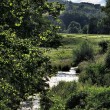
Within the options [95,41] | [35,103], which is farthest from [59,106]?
[95,41]

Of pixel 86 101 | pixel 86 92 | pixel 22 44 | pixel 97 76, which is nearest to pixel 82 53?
pixel 97 76

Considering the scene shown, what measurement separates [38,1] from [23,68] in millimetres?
2694

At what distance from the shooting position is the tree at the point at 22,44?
404 inches

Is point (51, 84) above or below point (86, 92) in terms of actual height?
below

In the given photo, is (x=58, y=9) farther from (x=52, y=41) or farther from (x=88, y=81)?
(x=88, y=81)

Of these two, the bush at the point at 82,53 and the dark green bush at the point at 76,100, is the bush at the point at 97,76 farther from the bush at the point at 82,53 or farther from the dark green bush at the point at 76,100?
the bush at the point at 82,53

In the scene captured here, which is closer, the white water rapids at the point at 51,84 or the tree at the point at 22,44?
the tree at the point at 22,44

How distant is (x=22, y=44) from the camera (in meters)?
10.6

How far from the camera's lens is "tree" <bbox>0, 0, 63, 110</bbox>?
10.3 meters

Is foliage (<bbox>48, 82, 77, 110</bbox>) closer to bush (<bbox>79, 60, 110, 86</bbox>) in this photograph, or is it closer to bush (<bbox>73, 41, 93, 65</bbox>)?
bush (<bbox>79, 60, 110, 86</bbox>)

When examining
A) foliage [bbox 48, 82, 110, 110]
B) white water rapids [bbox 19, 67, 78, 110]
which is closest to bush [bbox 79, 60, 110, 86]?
white water rapids [bbox 19, 67, 78, 110]

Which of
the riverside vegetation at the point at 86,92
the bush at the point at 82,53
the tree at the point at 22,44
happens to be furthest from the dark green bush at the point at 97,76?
the bush at the point at 82,53

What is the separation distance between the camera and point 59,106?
20984 mm

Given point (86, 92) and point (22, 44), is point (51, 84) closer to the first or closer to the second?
point (86, 92)
